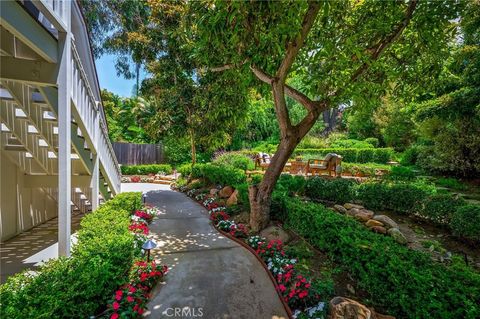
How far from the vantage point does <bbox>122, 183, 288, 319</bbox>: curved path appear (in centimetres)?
271

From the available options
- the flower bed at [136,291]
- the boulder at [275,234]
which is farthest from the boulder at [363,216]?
the flower bed at [136,291]

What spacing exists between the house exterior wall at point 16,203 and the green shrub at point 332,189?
6935 millimetres

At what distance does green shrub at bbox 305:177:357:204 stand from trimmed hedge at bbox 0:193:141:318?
5284 mm

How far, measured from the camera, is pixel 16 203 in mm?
4605

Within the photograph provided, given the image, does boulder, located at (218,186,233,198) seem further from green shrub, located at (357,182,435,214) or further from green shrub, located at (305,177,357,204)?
green shrub, located at (357,182,435,214)

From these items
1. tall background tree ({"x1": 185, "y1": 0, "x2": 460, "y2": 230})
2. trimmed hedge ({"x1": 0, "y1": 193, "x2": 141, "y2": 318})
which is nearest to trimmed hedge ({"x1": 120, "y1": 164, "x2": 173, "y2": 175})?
tall background tree ({"x1": 185, "y1": 0, "x2": 460, "y2": 230})

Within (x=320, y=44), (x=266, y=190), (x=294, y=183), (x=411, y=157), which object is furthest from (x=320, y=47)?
(x=411, y=157)

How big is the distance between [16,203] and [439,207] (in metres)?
8.80

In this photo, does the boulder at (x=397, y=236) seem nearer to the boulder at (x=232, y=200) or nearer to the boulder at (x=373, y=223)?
the boulder at (x=373, y=223)

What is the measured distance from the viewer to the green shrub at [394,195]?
18.1ft

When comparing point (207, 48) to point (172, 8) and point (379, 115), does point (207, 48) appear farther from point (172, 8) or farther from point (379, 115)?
point (379, 115)

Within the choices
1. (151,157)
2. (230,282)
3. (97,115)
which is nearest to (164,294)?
(230,282)

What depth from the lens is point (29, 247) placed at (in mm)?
4199

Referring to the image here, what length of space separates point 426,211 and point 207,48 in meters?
5.97
